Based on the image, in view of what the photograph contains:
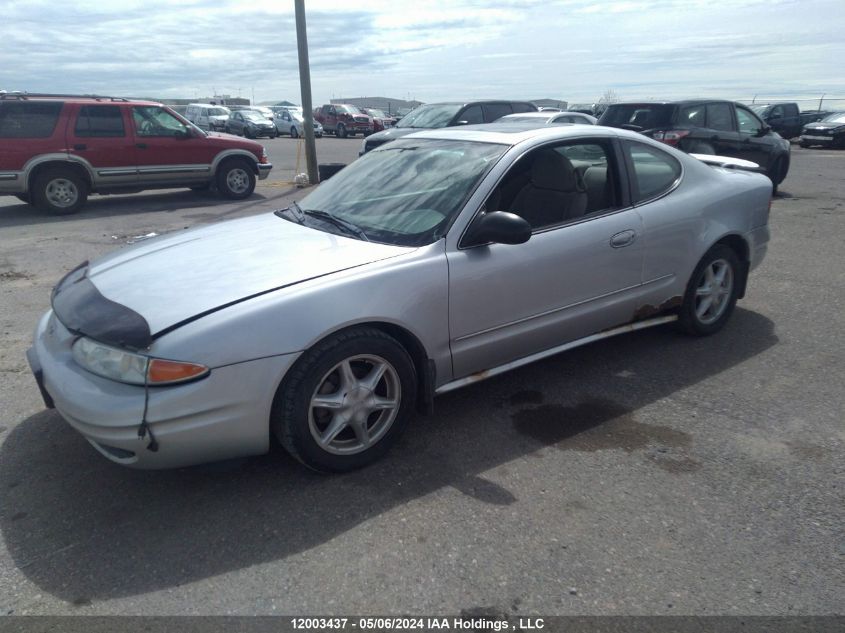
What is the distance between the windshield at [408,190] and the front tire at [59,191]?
8217 mm

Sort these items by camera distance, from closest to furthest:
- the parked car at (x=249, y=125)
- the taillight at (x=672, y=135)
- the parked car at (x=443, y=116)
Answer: the taillight at (x=672, y=135) → the parked car at (x=443, y=116) → the parked car at (x=249, y=125)

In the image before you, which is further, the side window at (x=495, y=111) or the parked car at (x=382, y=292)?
the side window at (x=495, y=111)

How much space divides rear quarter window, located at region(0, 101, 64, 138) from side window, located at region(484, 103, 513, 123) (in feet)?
26.2

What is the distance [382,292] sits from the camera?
3.10 m

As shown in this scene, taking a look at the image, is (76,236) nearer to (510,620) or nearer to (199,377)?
(199,377)

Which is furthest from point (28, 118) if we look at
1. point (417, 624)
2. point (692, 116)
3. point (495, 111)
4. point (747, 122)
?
point (747, 122)

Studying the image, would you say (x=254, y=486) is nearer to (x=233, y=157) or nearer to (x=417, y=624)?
(x=417, y=624)

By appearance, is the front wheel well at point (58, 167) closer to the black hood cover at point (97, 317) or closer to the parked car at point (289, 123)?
the black hood cover at point (97, 317)

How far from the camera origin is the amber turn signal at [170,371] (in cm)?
266

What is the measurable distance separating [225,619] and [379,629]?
20.9 inches

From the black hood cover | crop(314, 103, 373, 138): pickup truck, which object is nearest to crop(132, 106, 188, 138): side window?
the black hood cover

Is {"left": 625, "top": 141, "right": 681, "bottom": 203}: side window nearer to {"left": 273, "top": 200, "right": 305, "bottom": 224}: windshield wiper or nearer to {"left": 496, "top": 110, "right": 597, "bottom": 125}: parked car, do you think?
{"left": 273, "top": 200, "right": 305, "bottom": 224}: windshield wiper

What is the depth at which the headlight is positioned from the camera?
2.67m

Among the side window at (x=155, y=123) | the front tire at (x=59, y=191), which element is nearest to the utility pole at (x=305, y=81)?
the side window at (x=155, y=123)
